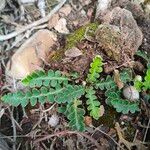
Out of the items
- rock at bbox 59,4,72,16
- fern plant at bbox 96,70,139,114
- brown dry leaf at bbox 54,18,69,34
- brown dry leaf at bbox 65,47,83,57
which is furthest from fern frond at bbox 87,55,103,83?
rock at bbox 59,4,72,16

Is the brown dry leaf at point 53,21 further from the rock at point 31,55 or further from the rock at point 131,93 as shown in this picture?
the rock at point 131,93

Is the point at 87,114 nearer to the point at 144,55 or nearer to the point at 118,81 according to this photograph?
the point at 118,81

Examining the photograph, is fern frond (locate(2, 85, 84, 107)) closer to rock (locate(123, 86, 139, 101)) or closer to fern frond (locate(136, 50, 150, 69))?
rock (locate(123, 86, 139, 101))

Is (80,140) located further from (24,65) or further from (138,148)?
(24,65)

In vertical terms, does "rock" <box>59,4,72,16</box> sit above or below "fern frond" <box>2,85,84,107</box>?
above

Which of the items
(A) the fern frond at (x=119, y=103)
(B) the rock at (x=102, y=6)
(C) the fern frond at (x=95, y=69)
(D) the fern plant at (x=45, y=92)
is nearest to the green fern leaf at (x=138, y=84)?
(A) the fern frond at (x=119, y=103)

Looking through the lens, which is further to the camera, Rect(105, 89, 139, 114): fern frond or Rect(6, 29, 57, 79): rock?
Rect(6, 29, 57, 79): rock
